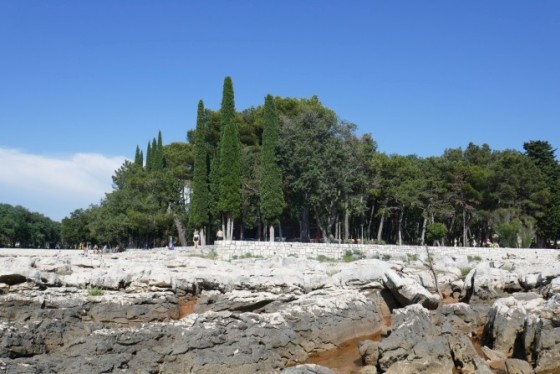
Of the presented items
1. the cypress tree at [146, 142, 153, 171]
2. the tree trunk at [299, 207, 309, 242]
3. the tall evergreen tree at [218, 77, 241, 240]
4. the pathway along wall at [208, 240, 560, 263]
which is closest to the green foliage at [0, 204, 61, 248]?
the cypress tree at [146, 142, 153, 171]

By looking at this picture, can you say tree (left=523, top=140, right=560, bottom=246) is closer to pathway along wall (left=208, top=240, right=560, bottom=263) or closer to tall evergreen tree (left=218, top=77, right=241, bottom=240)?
pathway along wall (left=208, top=240, right=560, bottom=263)

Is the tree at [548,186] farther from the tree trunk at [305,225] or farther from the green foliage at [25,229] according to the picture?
the green foliage at [25,229]

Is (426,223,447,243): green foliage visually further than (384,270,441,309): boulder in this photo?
Yes

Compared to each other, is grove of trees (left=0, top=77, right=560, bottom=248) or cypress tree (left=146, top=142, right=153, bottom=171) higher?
cypress tree (left=146, top=142, right=153, bottom=171)

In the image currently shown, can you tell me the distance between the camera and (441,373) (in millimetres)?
12547

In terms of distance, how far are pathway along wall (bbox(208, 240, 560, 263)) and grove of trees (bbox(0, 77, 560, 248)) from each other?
546 centimetres

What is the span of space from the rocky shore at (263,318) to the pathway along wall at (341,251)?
6.35m

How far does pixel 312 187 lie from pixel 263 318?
2345 cm

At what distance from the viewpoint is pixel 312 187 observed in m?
38.3

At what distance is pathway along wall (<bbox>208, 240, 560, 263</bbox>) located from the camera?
31.1m

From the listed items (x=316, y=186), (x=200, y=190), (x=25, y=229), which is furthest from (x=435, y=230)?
(x=25, y=229)

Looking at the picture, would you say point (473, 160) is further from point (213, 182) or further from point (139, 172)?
point (139, 172)

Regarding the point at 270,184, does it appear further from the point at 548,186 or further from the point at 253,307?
the point at 548,186

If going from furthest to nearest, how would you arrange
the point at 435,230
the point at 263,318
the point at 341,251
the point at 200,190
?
1. the point at 435,230
2. the point at 200,190
3. the point at 341,251
4. the point at 263,318
